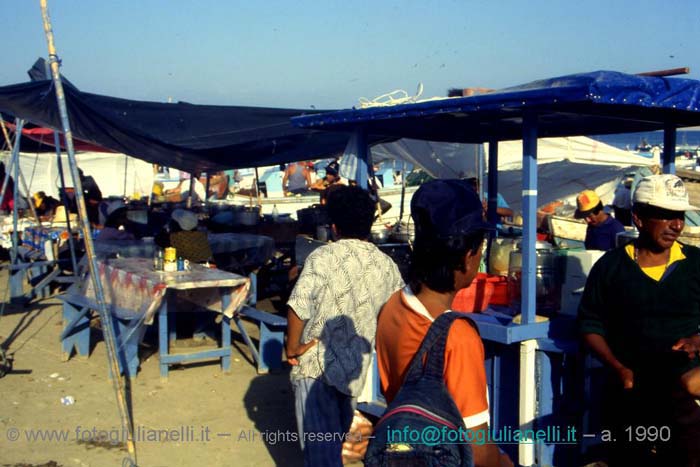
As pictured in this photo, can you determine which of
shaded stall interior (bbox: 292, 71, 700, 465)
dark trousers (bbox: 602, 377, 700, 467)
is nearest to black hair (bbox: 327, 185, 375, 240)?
shaded stall interior (bbox: 292, 71, 700, 465)

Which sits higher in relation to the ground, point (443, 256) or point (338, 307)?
point (443, 256)

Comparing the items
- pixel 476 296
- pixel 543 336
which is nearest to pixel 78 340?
pixel 476 296

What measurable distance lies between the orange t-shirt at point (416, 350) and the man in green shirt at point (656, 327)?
67.6 inches

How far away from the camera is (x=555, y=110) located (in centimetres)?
472

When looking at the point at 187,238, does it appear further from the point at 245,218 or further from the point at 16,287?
the point at 16,287

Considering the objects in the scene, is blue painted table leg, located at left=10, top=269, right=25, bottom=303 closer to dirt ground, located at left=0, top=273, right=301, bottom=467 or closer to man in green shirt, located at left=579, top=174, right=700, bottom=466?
dirt ground, located at left=0, top=273, right=301, bottom=467

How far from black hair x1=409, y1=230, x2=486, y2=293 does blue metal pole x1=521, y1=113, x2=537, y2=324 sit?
8.00 ft

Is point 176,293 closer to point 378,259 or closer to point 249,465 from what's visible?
point 249,465

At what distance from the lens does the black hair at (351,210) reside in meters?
3.90

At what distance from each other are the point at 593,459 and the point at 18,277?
28.9 ft

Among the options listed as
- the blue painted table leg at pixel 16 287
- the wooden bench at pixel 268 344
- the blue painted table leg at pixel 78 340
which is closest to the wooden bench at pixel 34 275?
the blue painted table leg at pixel 16 287

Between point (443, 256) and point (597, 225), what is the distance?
5.02m

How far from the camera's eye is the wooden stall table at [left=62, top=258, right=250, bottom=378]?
22.3ft

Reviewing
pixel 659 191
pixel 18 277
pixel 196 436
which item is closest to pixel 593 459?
pixel 659 191
